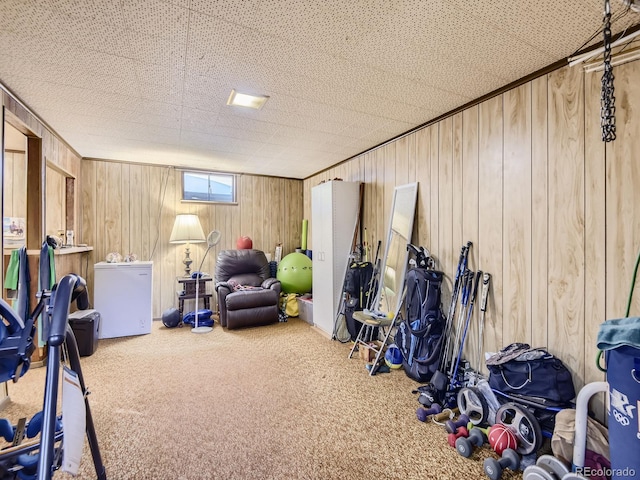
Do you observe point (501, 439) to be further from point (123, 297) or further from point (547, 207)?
point (123, 297)

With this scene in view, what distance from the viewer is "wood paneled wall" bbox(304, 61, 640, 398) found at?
5.56 ft

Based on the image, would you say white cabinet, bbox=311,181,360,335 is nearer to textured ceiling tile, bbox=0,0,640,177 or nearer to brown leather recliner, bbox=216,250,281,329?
brown leather recliner, bbox=216,250,281,329

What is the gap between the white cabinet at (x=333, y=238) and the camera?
3.85 meters

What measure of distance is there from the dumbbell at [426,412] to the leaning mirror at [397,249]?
1.09m

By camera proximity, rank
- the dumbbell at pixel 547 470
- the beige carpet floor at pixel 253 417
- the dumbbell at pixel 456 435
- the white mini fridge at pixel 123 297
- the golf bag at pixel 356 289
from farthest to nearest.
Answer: the white mini fridge at pixel 123 297 < the golf bag at pixel 356 289 < the dumbbell at pixel 456 435 < the beige carpet floor at pixel 253 417 < the dumbbell at pixel 547 470

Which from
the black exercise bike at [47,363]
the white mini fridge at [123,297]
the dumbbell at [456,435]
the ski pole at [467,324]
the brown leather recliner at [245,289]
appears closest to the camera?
the black exercise bike at [47,363]

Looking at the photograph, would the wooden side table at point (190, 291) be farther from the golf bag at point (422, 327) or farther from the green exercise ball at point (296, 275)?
the golf bag at point (422, 327)

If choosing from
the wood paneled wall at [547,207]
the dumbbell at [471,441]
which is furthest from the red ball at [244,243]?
the dumbbell at [471,441]

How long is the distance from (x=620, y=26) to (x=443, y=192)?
1.48 meters

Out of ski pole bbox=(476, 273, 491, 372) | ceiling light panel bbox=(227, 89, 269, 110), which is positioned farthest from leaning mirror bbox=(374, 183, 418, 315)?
ceiling light panel bbox=(227, 89, 269, 110)

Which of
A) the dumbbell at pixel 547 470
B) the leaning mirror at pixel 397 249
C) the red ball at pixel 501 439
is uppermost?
the leaning mirror at pixel 397 249

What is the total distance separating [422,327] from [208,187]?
4130 mm

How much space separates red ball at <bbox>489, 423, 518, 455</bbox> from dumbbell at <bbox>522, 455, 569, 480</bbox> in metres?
0.22

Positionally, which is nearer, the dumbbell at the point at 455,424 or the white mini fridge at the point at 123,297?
the dumbbell at the point at 455,424
